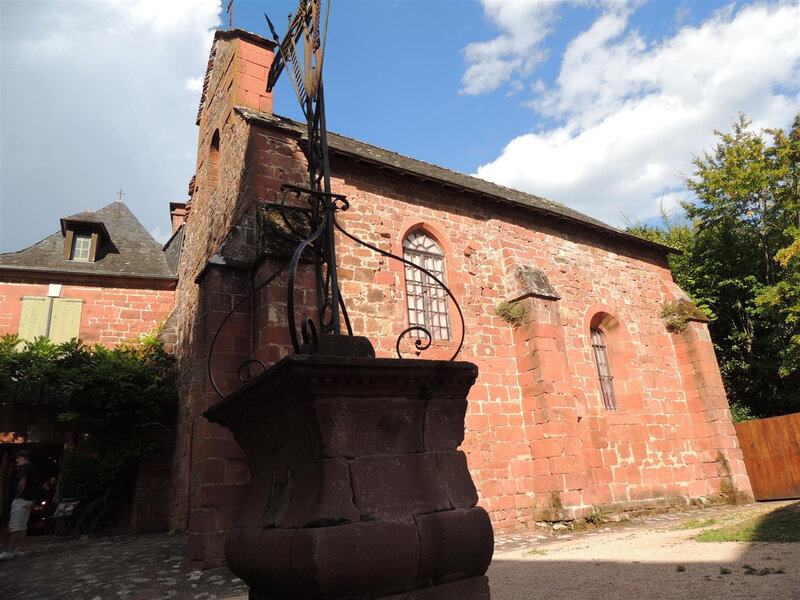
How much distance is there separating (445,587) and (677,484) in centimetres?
1145

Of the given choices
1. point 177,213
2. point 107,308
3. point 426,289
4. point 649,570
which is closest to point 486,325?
point 426,289

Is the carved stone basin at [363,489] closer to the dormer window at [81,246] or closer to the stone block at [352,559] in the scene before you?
the stone block at [352,559]

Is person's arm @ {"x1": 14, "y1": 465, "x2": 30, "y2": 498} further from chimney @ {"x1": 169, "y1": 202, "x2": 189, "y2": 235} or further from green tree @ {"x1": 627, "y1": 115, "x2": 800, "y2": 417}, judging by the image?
green tree @ {"x1": 627, "y1": 115, "x2": 800, "y2": 417}

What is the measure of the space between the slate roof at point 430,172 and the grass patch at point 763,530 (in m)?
6.99

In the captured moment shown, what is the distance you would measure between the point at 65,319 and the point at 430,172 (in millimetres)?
9370

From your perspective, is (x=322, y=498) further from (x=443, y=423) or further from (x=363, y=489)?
(x=443, y=423)

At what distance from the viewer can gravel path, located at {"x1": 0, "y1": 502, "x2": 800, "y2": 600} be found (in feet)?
13.0

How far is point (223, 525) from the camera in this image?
19.3 feet

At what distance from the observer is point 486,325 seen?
10016 mm

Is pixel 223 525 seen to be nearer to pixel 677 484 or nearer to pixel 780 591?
pixel 780 591

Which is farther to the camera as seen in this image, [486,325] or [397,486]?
[486,325]

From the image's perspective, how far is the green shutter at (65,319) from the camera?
11.9 metres

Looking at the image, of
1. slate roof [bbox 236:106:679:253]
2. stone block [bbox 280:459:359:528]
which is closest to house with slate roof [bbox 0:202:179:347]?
slate roof [bbox 236:106:679:253]

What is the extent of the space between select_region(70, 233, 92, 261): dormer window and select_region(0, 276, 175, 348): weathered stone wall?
115cm
